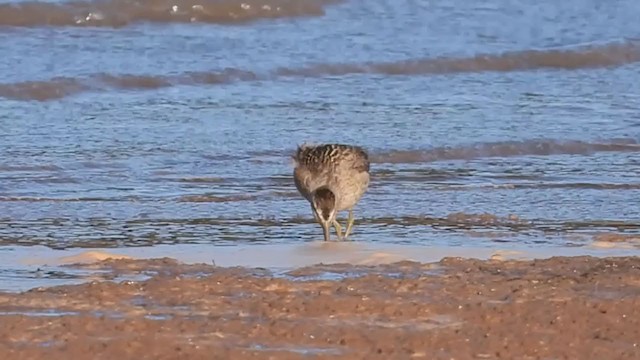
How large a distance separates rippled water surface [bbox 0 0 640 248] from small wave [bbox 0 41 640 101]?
0.09 ft

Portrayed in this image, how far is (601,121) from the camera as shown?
1190 cm

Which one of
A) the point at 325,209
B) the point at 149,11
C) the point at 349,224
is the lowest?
the point at 349,224

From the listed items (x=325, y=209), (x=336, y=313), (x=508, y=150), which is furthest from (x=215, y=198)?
(x=336, y=313)

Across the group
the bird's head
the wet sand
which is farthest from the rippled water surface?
the wet sand

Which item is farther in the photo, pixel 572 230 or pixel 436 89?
pixel 436 89

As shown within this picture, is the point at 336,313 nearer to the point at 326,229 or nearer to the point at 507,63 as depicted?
the point at 326,229

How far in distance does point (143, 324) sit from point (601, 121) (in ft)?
22.5

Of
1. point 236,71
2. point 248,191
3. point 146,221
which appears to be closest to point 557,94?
point 236,71

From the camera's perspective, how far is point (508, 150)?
36.1ft

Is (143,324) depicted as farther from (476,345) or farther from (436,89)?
(436,89)

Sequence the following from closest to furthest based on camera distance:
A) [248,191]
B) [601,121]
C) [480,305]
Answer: [480,305]
[248,191]
[601,121]

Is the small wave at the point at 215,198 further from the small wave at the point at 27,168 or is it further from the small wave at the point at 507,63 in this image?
the small wave at the point at 507,63

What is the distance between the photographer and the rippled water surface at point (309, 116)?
8758 mm

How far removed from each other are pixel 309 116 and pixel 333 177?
11.0 ft
